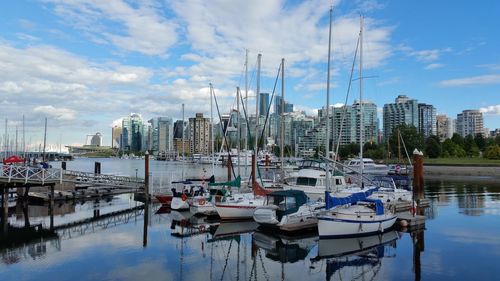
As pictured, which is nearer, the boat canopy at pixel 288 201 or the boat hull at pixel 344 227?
the boat hull at pixel 344 227

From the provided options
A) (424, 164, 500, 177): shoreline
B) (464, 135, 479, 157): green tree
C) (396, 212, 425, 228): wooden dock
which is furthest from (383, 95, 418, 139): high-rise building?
(396, 212, 425, 228): wooden dock

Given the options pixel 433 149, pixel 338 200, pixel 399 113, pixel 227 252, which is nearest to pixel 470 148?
pixel 433 149

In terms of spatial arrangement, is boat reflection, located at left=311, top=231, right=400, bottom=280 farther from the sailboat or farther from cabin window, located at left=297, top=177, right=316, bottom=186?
cabin window, located at left=297, top=177, right=316, bottom=186

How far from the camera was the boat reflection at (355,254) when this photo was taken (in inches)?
680

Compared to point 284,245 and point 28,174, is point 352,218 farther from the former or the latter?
point 28,174

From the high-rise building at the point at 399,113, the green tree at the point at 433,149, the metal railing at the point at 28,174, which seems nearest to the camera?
the metal railing at the point at 28,174

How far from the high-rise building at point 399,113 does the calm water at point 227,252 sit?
164 metres

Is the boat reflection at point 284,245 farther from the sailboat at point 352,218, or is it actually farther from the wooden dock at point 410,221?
the wooden dock at point 410,221

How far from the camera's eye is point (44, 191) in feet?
130

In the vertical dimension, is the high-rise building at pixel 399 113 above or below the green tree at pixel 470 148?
above

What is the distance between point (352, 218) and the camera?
22875 mm

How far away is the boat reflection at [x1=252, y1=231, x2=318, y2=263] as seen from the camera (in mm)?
19844

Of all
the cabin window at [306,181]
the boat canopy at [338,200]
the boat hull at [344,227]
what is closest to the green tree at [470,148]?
the cabin window at [306,181]

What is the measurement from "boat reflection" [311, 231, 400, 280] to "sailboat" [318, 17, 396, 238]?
390 mm
